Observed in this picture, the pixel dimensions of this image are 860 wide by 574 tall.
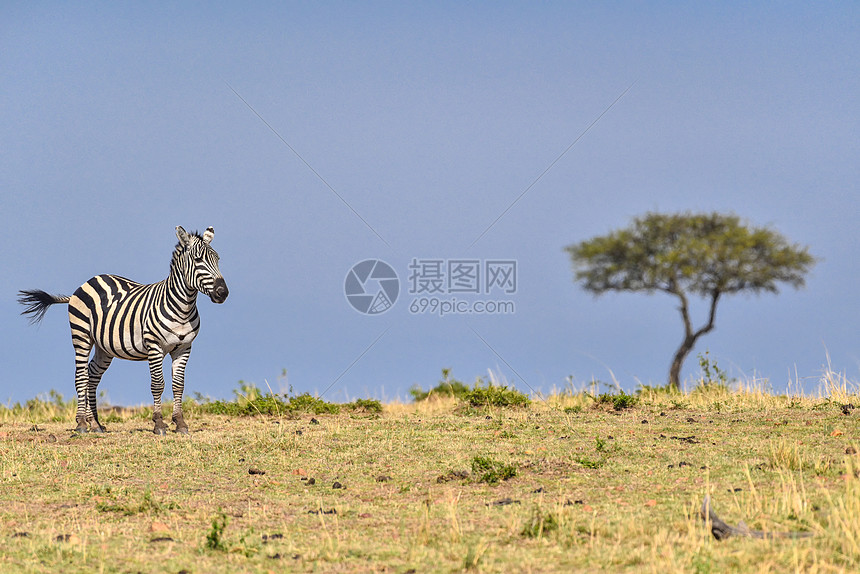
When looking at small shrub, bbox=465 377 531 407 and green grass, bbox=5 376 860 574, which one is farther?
small shrub, bbox=465 377 531 407

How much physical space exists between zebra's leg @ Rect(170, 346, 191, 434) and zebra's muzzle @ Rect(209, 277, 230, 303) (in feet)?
4.06

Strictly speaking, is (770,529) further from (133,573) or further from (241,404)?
(241,404)

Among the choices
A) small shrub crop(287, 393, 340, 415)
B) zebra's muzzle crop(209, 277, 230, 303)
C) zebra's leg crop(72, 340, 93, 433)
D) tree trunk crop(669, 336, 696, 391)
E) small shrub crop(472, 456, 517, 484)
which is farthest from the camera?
tree trunk crop(669, 336, 696, 391)

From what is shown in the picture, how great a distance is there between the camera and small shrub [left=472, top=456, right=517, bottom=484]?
9.87 meters

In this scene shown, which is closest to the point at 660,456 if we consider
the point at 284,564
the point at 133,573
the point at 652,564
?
the point at 652,564

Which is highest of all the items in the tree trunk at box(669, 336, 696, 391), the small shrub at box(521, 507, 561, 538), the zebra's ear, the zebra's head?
the tree trunk at box(669, 336, 696, 391)

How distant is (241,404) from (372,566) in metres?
11.7

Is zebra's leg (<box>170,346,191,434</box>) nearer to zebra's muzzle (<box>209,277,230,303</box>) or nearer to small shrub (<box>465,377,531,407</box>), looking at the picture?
zebra's muzzle (<box>209,277,230,303</box>)

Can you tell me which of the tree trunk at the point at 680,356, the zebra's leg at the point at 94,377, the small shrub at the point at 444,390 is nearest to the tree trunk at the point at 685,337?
the tree trunk at the point at 680,356

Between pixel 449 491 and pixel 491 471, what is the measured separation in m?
0.69

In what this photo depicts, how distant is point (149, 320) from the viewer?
14.9 metres

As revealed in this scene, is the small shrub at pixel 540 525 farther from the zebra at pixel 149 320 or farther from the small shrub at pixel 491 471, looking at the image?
the zebra at pixel 149 320

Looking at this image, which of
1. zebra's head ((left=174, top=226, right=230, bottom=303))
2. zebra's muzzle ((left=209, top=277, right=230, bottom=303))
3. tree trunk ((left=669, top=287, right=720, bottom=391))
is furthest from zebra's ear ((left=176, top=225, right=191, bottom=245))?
tree trunk ((left=669, top=287, right=720, bottom=391))

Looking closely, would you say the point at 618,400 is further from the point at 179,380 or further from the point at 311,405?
the point at 179,380
